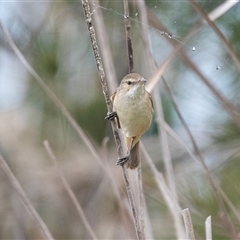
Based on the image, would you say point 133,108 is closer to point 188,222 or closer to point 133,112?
point 133,112

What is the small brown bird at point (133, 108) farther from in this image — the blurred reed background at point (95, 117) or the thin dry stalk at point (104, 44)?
the blurred reed background at point (95, 117)

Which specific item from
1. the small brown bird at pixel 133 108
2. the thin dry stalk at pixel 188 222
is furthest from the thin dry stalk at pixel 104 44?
the thin dry stalk at pixel 188 222

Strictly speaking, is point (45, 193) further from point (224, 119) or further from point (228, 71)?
point (228, 71)

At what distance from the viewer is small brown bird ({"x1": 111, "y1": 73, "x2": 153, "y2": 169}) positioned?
3.26 feet

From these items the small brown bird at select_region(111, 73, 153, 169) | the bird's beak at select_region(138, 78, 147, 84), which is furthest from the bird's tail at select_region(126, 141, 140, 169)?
the bird's beak at select_region(138, 78, 147, 84)

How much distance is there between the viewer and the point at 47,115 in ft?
6.00

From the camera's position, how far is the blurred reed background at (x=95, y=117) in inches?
56.4

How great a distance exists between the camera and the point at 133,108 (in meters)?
1.01

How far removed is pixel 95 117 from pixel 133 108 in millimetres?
767

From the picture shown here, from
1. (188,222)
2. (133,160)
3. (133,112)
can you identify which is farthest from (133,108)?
(188,222)

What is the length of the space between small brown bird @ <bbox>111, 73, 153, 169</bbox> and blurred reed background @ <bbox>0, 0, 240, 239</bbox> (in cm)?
27

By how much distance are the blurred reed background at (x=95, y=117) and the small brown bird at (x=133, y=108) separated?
266 mm

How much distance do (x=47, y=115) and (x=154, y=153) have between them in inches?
17.0

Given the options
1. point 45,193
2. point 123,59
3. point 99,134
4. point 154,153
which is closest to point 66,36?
point 123,59
